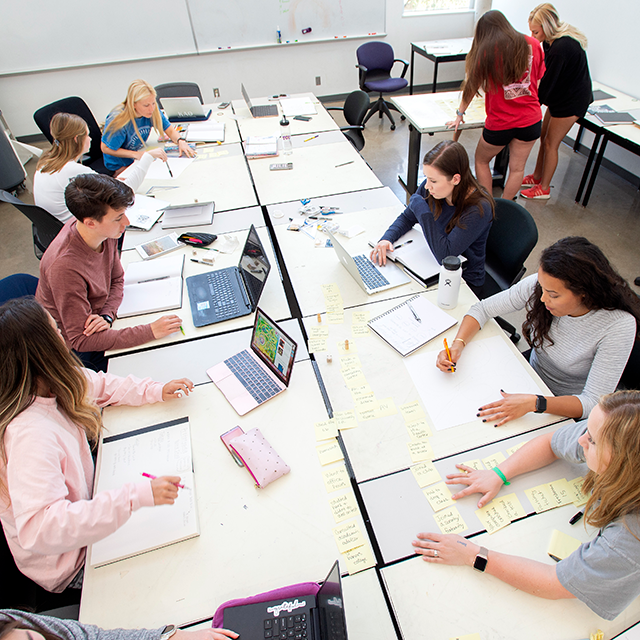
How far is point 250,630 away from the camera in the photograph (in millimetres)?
1023

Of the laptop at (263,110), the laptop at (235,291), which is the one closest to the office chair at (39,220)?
the laptop at (235,291)

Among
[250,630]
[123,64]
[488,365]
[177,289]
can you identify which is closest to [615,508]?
[488,365]

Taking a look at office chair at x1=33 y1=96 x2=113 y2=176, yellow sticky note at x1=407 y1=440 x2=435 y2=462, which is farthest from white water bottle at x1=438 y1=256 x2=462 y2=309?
office chair at x1=33 y1=96 x2=113 y2=176

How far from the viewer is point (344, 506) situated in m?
1.28

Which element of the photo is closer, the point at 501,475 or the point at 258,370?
the point at 501,475

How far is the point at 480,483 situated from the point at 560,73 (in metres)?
3.32

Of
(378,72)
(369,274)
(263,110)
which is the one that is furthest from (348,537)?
(378,72)

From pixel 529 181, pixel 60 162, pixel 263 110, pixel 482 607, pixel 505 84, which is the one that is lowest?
pixel 529 181

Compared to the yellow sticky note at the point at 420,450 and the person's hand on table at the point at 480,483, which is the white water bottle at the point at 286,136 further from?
the person's hand on table at the point at 480,483

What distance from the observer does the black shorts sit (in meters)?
3.19

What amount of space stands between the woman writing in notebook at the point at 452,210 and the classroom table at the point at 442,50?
3.86 metres

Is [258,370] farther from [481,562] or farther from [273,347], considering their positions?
[481,562]

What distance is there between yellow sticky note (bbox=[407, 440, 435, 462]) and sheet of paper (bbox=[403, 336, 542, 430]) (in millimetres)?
86

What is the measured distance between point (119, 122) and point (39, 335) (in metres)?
2.64
